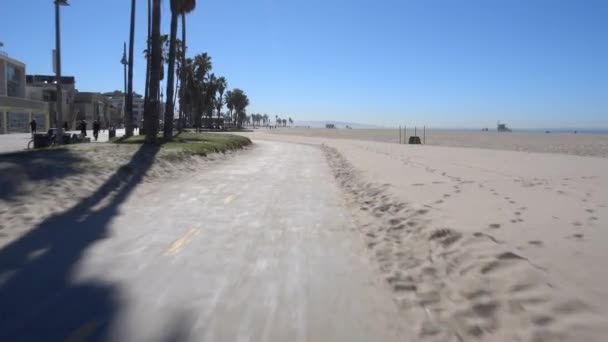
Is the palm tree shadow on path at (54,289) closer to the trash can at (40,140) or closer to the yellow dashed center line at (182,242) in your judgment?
the yellow dashed center line at (182,242)

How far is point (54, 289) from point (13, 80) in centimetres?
6864

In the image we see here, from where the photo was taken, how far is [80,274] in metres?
5.36

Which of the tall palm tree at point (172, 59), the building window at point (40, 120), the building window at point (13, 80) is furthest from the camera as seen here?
the building window at point (40, 120)

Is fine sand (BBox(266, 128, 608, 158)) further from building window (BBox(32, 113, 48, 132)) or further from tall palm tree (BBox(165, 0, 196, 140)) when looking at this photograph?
building window (BBox(32, 113, 48, 132))

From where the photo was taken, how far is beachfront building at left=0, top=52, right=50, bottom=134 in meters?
50.4

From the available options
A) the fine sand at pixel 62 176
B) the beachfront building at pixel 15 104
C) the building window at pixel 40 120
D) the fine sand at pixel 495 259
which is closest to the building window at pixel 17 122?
the beachfront building at pixel 15 104

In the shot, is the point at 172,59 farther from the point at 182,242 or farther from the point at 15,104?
the point at 15,104

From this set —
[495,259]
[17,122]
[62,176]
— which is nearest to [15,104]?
[17,122]

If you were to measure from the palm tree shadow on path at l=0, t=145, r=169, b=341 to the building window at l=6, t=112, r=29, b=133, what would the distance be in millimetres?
52681

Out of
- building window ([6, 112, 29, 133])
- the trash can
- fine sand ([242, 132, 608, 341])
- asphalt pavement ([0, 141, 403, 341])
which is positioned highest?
building window ([6, 112, 29, 133])

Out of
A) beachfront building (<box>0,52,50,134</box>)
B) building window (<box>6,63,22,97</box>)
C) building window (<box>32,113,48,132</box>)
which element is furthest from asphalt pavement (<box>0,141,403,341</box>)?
building window (<box>6,63,22,97</box>)

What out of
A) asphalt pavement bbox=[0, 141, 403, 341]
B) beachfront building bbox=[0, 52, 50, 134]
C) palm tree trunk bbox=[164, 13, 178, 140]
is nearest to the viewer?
asphalt pavement bbox=[0, 141, 403, 341]

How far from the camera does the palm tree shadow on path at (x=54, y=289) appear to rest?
12.9 feet

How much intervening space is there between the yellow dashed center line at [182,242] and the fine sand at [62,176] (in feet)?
8.10
